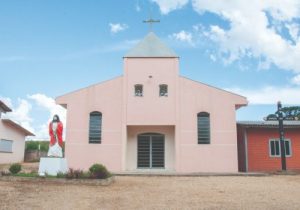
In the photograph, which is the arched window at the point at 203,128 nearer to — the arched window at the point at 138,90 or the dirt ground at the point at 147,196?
the arched window at the point at 138,90

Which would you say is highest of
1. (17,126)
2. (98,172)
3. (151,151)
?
(17,126)

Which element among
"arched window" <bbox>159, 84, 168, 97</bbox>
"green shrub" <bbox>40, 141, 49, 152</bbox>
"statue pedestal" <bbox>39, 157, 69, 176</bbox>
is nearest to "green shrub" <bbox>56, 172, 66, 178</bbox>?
"statue pedestal" <bbox>39, 157, 69, 176</bbox>

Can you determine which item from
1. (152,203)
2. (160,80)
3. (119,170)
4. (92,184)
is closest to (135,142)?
(119,170)

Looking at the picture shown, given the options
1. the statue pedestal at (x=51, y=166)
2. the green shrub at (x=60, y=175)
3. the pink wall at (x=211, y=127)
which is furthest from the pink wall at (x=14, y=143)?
the green shrub at (x=60, y=175)

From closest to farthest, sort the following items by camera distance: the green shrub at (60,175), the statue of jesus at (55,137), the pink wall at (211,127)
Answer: the green shrub at (60,175) → the statue of jesus at (55,137) → the pink wall at (211,127)

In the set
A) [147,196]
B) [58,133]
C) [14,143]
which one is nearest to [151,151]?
[58,133]

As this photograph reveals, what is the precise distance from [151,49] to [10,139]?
51.3 ft

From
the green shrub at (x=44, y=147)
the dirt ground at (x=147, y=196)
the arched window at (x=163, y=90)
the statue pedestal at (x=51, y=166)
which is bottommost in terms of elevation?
the dirt ground at (x=147, y=196)

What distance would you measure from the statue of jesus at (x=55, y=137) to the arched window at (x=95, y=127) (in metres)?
4.96

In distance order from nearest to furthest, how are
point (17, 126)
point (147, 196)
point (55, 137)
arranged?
point (147, 196)
point (55, 137)
point (17, 126)

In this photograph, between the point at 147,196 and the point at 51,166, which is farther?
the point at 51,166

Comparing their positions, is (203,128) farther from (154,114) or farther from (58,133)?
(58,133)

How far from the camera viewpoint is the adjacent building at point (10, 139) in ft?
92.2

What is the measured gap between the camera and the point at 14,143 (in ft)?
100
